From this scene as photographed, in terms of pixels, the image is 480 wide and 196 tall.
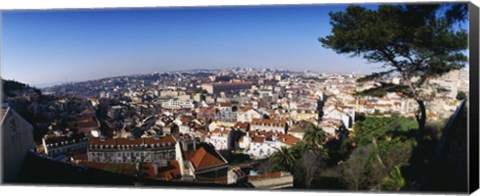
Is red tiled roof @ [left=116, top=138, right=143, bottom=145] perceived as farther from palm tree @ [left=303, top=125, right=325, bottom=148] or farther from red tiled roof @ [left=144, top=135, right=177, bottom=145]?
palm tree @ [left=303, top=125, right=325, bottom=148]

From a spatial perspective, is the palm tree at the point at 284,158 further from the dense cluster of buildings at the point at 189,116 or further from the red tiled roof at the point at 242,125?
the red tiled roof at the point at 242,125

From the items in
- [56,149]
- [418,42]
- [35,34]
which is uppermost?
[35,34]

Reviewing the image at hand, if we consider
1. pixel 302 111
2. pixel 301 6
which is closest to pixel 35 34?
pixel 301 6

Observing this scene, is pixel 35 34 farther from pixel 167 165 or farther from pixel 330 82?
pixel 330 82

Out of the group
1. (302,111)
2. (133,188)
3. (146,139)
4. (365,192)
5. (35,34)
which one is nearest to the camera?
(365,192)

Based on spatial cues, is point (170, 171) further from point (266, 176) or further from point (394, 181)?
point (394, 181)

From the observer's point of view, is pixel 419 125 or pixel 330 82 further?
pixel 330 82
